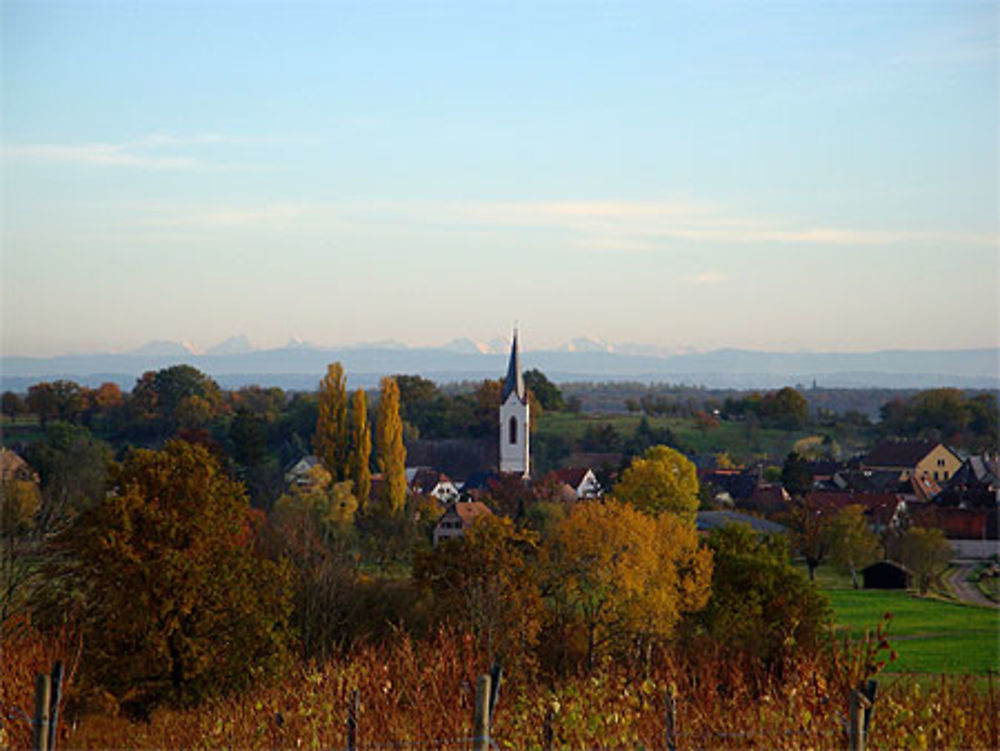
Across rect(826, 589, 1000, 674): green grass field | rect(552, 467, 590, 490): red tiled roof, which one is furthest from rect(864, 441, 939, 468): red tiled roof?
rect(826, 589, 1000, 674): green grass field

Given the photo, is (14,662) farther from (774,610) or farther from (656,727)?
(774,610)

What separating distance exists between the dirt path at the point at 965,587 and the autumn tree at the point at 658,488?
9038 mm

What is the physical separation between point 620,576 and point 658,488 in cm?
1120

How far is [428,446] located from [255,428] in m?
25.1

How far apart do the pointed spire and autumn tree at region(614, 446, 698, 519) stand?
1482 inches

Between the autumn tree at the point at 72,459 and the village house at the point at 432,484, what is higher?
the autumn tree at the point at 72,459

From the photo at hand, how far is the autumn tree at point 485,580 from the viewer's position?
66.3 ft

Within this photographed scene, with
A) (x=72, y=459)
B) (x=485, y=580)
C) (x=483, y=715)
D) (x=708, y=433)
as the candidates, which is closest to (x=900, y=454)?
(x=708, y=433)

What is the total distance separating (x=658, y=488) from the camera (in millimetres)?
35281

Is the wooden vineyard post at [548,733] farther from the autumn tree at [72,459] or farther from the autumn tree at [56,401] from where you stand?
the autumn tree at [56,401]

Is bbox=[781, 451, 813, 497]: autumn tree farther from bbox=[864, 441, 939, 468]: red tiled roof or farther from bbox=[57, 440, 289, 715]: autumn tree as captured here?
bbox=[57, 440, 289, 715]: autumn tree

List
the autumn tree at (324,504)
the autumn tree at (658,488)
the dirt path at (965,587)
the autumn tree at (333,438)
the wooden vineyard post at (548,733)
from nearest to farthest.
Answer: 1. the wooden vineyard post at (548,733)
2. the autumn tree at (658,488)
3. the dirt path at (965,587)
4. the autumn tree at (324,504)
5. the autumn tree at (333,438)

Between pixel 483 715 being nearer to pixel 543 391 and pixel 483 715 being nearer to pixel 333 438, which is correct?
pixel 333 438

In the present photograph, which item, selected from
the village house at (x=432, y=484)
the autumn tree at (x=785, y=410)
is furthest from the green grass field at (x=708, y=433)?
the village house at (x=432, y=484)
